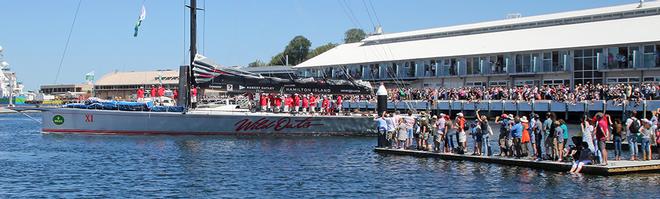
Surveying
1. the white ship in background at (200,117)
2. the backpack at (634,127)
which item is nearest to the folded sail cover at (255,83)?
the white ship in background at (200,117)

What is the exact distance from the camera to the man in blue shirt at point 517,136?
2578 cm

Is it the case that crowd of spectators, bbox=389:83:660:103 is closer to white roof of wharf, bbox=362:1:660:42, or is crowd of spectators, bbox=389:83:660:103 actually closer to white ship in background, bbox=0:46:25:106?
white roof of wharf, bbox=362:1:660:42

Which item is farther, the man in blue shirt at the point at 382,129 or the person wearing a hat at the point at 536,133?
the man in blue shirt at the point at 382,129

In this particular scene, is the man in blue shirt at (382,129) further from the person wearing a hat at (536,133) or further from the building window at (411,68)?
the building window at (411,68)

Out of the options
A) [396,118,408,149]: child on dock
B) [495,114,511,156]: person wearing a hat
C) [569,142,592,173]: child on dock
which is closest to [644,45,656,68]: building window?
[396,118,408,149]: child on dock

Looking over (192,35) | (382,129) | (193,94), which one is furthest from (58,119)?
(382,129)

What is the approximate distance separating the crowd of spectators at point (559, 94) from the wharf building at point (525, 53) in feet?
13.6

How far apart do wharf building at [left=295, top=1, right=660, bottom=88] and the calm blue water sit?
24.5 meters

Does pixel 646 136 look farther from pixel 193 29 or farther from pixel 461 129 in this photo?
pixel 193 29

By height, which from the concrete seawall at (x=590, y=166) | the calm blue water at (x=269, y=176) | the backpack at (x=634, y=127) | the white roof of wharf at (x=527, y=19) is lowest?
the calm blue water at (x=269, y=176)

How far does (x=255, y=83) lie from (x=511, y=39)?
36.7m

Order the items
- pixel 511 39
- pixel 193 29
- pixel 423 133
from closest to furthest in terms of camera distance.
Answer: pixel 423 133, pixel 193 29, pixel 511 39

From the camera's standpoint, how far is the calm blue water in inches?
826

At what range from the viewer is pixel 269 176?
24.5 metres
